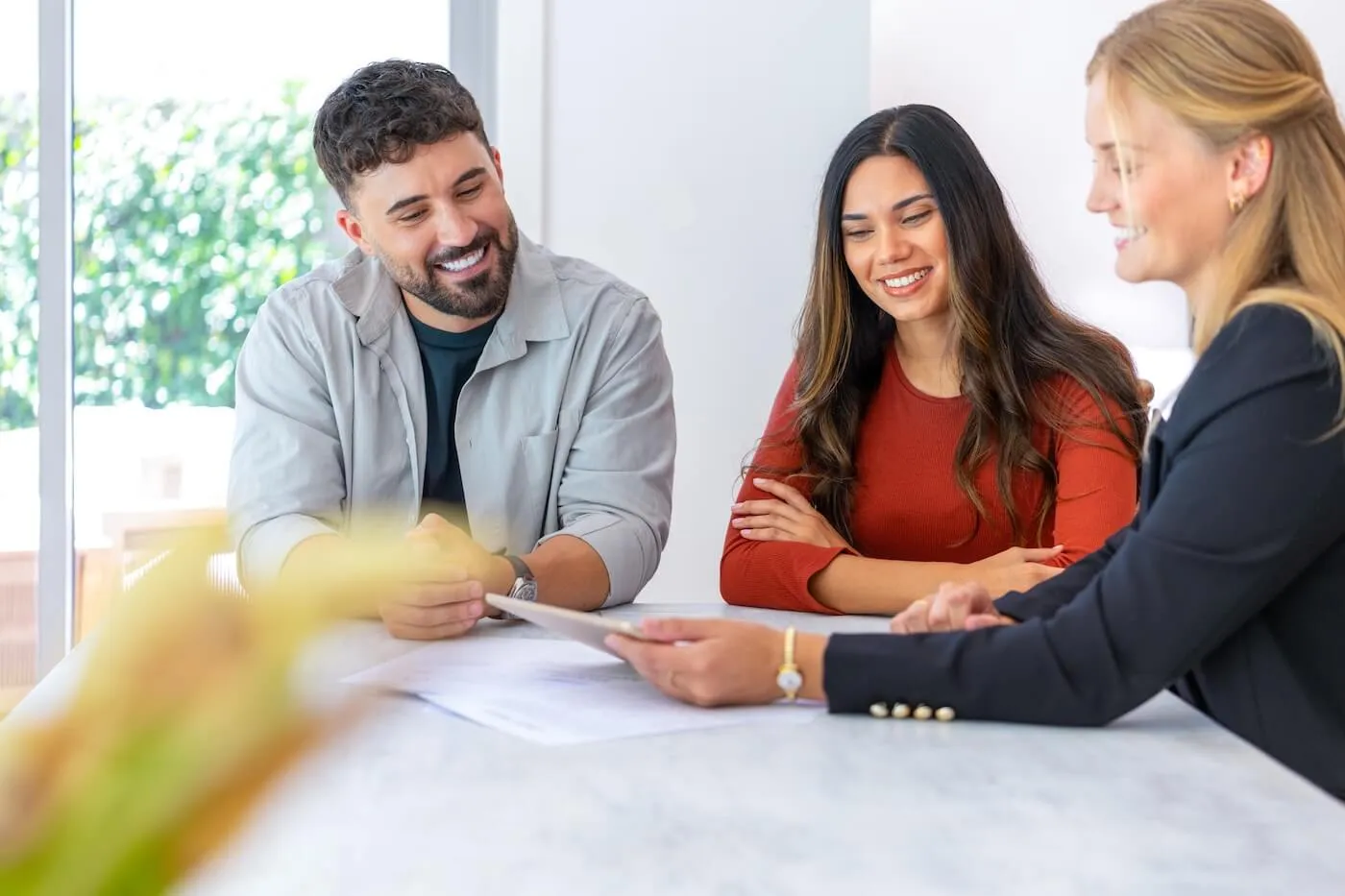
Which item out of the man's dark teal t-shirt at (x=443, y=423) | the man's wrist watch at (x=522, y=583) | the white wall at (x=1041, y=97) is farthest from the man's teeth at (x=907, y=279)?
the white wall at (x=1041, y=97)

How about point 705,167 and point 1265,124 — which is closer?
point 1265,124

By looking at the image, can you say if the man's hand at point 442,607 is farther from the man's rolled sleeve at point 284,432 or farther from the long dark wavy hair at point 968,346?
the long dark wavy hair at point 968,346

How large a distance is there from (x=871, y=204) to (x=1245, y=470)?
1196 mm

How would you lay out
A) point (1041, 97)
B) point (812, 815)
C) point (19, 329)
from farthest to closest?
point (19, 329)
point (1041, 97)
point (812, 815)

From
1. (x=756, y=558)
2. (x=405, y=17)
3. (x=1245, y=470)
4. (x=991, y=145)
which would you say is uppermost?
(x=405, y=17)

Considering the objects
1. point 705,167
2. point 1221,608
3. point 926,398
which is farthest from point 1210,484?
point 705,167

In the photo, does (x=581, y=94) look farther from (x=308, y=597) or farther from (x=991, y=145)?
(x=308, y=597)

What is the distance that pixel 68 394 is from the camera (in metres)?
3.30

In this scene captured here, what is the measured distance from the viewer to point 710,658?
4.05 feet

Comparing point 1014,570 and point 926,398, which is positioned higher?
point 926,398

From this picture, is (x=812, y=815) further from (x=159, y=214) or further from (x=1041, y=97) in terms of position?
(x=159, y=214)

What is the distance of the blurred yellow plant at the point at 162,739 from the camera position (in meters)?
0.25

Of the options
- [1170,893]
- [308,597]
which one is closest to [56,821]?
[308,597]

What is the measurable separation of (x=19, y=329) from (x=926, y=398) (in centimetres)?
219
